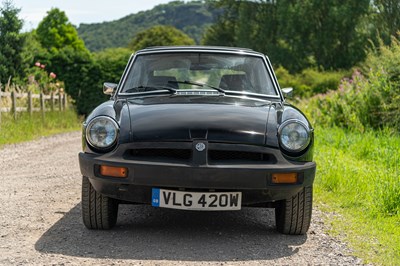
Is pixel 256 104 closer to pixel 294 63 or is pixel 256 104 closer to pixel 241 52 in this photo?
pixel 241 52

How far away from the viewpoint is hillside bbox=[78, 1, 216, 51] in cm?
15912

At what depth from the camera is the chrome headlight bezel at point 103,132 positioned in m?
4.63

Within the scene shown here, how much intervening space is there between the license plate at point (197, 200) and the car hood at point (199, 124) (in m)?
0.40

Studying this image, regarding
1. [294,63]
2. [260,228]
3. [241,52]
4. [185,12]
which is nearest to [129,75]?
Answer: [241,52]

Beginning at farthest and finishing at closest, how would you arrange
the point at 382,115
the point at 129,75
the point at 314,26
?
the point at 314,26 → the point at 382,115 → the point at 129,75

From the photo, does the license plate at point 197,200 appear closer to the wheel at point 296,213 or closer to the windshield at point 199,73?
the wheel at point 296,213

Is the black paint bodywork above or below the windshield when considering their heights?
below

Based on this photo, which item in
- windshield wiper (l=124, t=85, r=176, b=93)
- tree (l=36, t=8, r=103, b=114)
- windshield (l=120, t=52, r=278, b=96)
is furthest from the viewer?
tree (l=36, t=8, r=103, b=114)

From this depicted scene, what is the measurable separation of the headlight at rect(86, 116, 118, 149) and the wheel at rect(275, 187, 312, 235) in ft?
4.65

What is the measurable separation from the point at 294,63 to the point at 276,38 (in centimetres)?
402

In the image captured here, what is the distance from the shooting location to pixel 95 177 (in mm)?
4578

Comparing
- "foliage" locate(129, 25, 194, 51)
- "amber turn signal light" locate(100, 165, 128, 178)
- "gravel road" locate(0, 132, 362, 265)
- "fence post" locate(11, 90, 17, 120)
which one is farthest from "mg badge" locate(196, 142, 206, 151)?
"foliage" locate(129, 25, 194, 51)

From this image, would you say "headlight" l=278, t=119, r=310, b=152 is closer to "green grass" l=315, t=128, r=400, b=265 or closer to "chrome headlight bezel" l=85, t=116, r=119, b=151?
"green grass" l=315, t=128, r=400, b=265

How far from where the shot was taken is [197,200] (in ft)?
14.9
